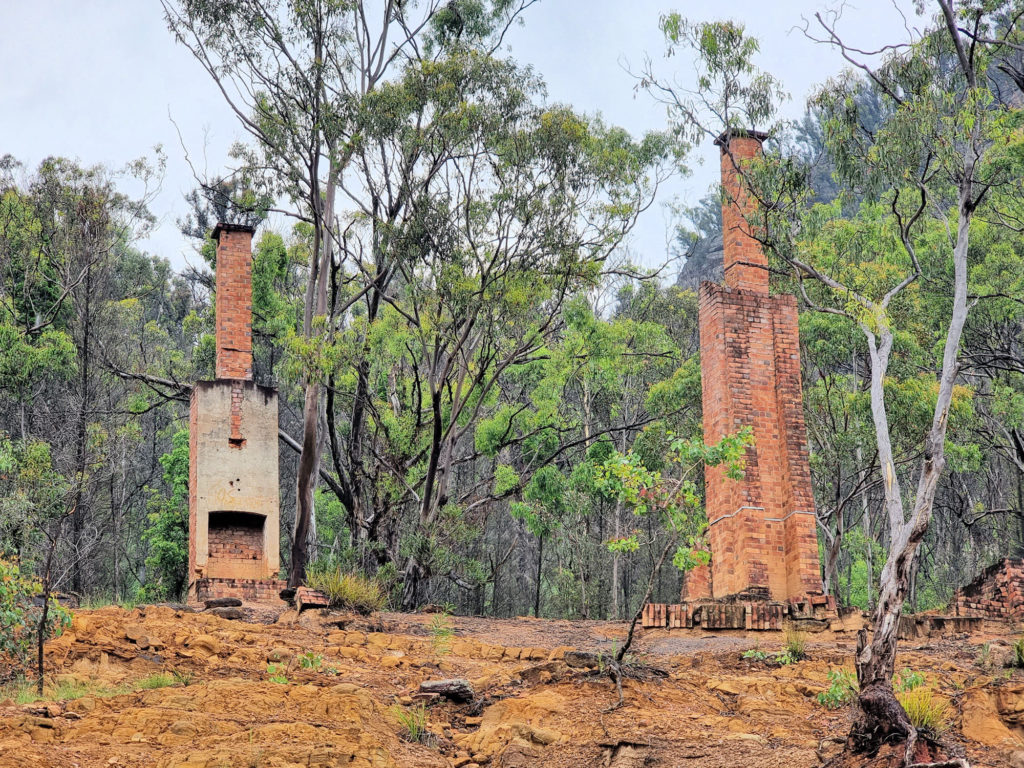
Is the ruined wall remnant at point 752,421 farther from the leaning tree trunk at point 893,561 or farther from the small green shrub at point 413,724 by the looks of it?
the small green shrub at point 413,724

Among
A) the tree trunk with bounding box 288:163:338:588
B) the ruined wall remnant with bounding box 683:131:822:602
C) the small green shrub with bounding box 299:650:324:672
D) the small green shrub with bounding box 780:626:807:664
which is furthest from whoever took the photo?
the tree trunk with bounding box 288:163:338:588

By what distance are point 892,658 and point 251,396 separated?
1205 cm

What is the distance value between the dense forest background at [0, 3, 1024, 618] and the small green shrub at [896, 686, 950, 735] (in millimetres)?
6370

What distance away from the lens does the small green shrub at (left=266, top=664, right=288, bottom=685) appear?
10.8 meters

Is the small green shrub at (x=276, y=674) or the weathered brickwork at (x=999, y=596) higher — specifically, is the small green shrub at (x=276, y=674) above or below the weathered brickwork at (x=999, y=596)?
below

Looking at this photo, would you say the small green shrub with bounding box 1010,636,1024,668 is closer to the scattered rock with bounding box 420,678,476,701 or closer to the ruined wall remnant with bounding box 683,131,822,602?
the ruined wall remnant with bounding box 683,131,822,602

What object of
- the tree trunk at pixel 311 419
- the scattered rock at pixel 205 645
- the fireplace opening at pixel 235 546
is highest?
the tree trunk at pixel 311 419

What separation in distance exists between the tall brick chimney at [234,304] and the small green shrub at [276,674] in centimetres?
874

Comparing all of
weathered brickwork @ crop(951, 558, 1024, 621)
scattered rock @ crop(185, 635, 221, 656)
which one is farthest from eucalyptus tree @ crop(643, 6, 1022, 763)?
scattered rock @ crop(185, 635, 221, 656)

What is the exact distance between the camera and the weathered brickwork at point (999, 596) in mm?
16578

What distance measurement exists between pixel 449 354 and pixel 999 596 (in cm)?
991

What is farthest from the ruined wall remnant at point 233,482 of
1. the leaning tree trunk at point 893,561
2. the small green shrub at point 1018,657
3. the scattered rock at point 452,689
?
the small green shrub at point 1018,657

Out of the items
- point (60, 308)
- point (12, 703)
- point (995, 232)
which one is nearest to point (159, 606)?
point (12, 703)

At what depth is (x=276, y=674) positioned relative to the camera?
1092 cm
